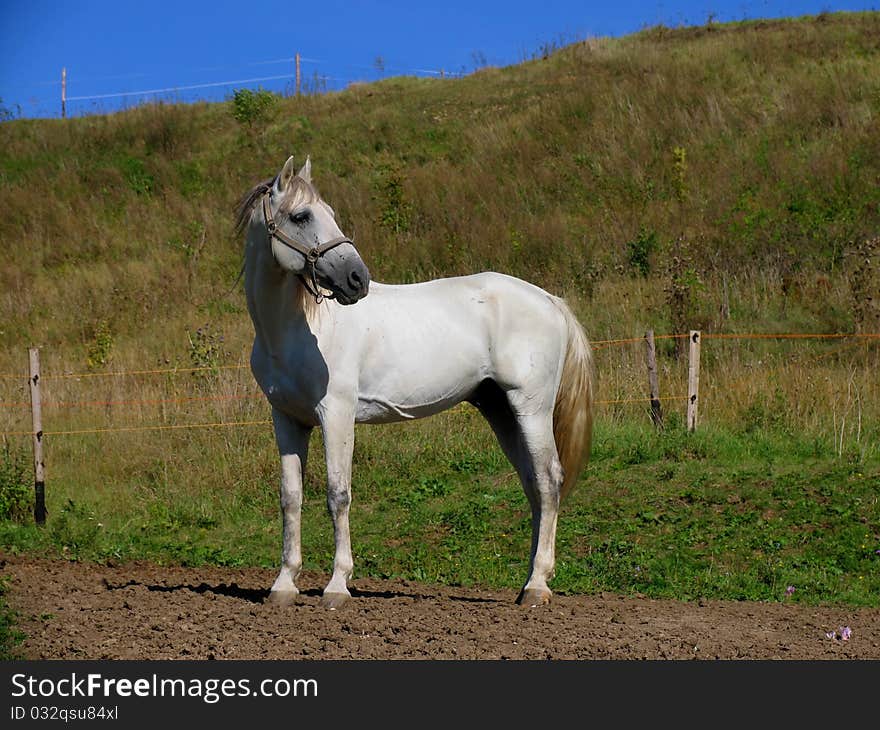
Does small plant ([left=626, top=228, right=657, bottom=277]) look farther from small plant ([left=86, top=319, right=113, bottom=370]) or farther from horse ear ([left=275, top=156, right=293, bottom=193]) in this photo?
horse ear ([left=275, top=156, right=293, bottom=193])

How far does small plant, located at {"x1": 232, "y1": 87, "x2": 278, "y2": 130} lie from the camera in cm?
2388

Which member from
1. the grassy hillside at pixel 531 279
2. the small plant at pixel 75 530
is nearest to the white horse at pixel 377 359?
the grassy hillside at pixel 531 279

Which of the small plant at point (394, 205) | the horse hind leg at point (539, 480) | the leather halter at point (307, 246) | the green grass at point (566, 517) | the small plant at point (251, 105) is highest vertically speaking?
the small plant at point (251, 105)

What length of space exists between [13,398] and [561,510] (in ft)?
23.6

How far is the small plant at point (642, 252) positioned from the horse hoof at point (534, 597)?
10.5m

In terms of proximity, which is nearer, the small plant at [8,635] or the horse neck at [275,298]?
the small plant at [8,635]

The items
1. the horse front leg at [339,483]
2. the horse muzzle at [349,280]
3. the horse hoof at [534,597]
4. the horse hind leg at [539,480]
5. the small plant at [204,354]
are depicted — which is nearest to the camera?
the horse muzzle at [349,280]

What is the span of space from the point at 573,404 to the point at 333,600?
2118 millimetres

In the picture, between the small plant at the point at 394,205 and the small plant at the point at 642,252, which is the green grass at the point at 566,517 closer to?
the small plant at the point at 642,252

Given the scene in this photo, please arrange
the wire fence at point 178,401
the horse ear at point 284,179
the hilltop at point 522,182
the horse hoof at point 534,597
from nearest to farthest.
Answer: the horse ear at point 284,179
the horse hoof at point 534,597
the wire fence at point 178,401
the hilltop at point 522,182

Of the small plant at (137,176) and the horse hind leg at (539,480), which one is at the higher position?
the small plant at (137,176)

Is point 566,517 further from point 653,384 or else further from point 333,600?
point 333,600

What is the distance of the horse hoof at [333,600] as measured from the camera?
5.84 metres

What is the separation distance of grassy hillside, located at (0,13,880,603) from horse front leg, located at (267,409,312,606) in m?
2.11
